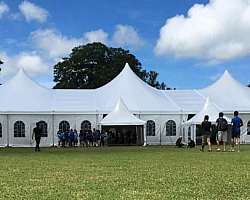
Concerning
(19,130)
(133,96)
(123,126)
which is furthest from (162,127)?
(19,130)

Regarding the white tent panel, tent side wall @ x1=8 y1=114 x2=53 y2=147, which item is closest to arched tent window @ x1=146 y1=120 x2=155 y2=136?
the white tent panel

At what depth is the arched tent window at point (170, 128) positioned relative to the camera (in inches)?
1564

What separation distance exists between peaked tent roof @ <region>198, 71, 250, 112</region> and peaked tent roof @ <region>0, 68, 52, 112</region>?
513 inches

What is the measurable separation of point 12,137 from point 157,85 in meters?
54.2

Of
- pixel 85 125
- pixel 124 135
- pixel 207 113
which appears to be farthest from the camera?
pixel 124 135

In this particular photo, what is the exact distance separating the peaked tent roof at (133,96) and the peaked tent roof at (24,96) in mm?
4129

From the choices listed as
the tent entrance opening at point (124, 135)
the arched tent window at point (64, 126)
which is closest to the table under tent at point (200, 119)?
the tent entrance opening at point (124, 135)

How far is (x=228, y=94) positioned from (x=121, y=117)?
1062 cm

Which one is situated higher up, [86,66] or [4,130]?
[86,66]

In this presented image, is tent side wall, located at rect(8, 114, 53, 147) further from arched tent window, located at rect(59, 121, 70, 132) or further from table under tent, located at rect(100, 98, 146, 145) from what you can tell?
table under tent, located at rect(100, 98, 146, 145)

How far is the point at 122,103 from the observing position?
122 ft

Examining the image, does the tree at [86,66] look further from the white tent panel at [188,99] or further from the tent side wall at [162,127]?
the tent side wall at [162,127]

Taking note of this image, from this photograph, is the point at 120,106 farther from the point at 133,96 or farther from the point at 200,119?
the point at 200,119

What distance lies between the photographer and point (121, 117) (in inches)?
1436
